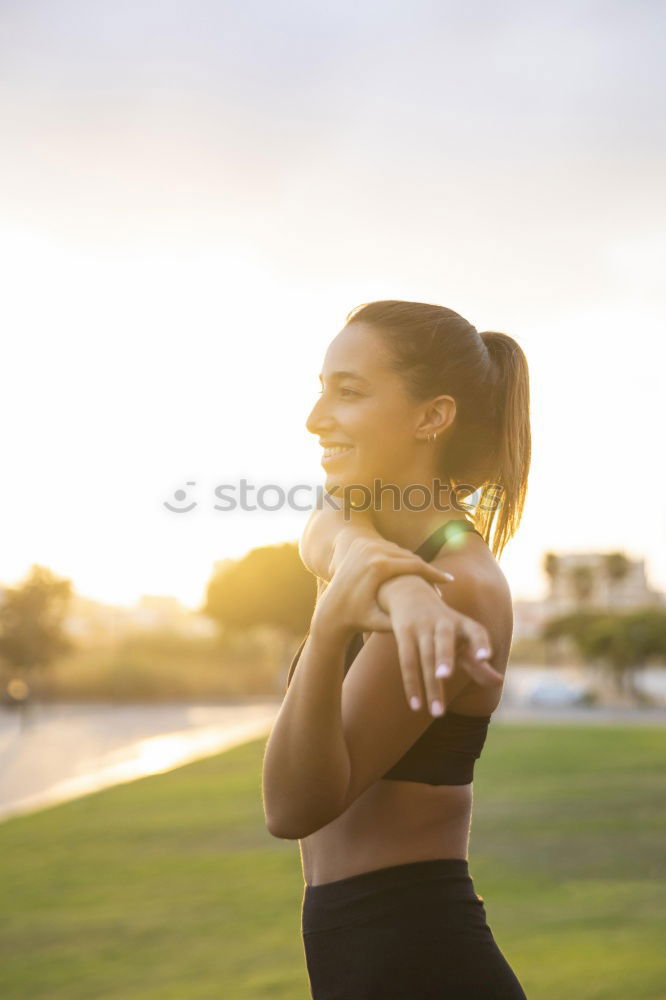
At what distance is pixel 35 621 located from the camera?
39.4 meters

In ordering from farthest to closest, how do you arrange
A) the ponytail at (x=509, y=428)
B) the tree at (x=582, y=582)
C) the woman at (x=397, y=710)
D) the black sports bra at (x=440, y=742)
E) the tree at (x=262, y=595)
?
the tree at (x=582, y=582)
the tree at (x=262, y=595)
the ponytail at (x=509, y=428)
the black sports bra at (x=440, y=742)
the woman at (x=397, y=710)

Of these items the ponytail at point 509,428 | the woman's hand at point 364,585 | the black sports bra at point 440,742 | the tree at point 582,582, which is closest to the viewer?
the woman's hand at point 364,585

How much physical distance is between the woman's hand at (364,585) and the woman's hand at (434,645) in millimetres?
61

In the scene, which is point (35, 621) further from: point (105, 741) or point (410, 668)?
point (410, 668)

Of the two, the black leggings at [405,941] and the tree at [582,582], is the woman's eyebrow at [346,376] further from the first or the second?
the tree at [582,582]

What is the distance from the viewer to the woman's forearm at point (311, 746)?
4.35 ft

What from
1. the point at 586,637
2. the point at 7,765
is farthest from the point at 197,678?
→ the point at 7,765

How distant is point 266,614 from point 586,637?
16.7 meters

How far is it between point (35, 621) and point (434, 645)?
3996 centimetres

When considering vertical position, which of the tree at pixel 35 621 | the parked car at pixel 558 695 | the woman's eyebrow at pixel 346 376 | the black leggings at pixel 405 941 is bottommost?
the parked car at pixel 558 695

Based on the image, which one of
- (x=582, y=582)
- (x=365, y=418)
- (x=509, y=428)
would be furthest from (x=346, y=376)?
(x=582, y=582)

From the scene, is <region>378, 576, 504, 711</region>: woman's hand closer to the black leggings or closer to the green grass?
the black leggings

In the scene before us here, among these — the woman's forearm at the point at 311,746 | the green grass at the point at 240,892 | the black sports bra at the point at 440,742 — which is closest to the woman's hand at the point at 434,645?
the woman's forearm at the point at 311,746

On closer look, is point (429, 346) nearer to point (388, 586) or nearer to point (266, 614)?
point (388, 586)
